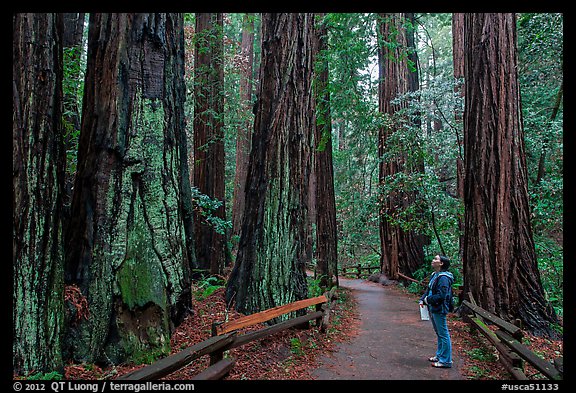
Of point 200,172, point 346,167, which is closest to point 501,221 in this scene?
point 200,172

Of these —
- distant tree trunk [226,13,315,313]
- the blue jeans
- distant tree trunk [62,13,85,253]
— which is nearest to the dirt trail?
the blue jeans

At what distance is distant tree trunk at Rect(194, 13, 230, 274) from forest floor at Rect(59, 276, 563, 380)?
317 cm

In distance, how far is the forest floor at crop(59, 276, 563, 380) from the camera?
495 centimetres

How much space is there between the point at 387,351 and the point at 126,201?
5.41m

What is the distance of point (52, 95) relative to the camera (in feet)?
12.9

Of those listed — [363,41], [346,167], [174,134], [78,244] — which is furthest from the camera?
[346,167]

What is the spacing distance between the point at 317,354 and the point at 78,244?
14.2 feet

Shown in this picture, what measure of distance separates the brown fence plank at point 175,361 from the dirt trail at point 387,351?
1.82 m

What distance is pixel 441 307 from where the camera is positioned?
6.39m

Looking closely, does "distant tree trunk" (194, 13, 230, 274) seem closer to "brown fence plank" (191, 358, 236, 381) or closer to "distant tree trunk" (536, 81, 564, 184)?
"brown fence plank" (191, 358, 236, 381)

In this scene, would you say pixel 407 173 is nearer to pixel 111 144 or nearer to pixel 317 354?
pixel 317 354

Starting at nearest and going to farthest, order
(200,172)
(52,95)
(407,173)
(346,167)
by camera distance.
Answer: (52,95)
(200,172)
(407,173)
(346,167)

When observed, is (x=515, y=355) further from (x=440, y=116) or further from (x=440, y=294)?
(x=440, y=116)

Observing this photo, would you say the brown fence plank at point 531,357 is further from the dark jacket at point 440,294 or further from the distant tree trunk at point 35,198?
the distant tree trunk at point 35,198
